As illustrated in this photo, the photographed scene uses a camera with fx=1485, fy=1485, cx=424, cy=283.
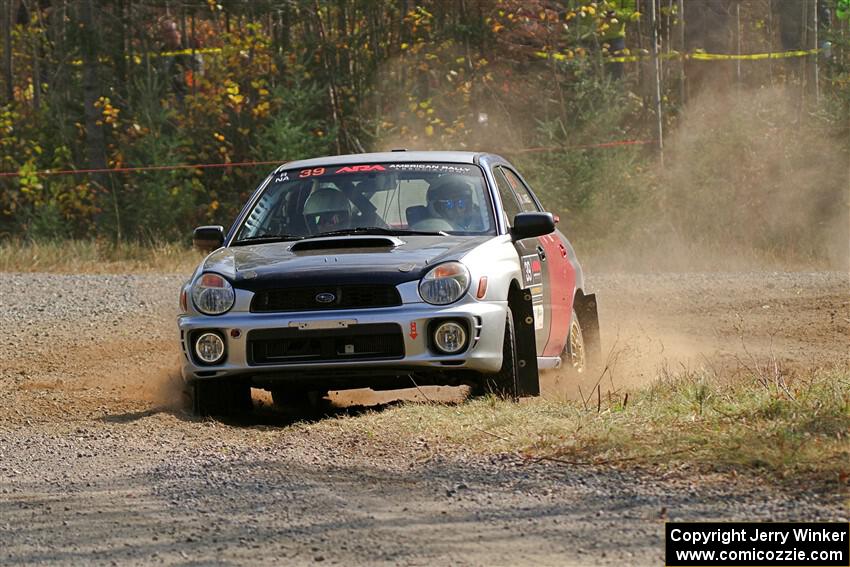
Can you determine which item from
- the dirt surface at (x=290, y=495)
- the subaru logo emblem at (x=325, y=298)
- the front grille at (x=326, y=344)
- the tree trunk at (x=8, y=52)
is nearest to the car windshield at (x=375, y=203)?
the subaru logo emblem at (x=325, y=298)

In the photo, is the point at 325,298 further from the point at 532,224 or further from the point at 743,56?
the point at 743,56

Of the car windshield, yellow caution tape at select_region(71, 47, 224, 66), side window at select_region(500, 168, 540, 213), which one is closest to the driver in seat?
the car windshield

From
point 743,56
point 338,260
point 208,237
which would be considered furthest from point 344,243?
point 743,56

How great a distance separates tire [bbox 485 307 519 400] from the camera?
8398 mm

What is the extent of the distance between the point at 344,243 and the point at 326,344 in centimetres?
82

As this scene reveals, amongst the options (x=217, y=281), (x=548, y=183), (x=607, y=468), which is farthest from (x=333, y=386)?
(x=548, y=183)

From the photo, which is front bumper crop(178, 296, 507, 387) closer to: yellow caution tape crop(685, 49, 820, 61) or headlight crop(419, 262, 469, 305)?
headlight crop(419, 262, 469, 305)

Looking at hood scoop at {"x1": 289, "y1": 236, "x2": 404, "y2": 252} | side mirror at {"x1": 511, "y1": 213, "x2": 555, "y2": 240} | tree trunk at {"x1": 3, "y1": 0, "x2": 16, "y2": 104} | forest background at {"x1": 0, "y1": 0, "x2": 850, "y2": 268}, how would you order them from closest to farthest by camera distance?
hood scoop at {"x1": 289, "y1": 236, "x2": 404, "y2": 252} → side mirror at {"x1": 511, "y1": 213, "x2": 555, "y2": 240} → forest background at {"x1": 0, "y1": 0, "x2": 850, "y2": 268} → tree trunk at {"x1": 3, "y1": 0, "x2": 16, "y2": 104}

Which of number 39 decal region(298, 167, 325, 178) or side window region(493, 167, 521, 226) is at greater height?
number 39 decal region(298, 167, 325, 178)

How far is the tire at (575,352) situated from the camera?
9961 mm

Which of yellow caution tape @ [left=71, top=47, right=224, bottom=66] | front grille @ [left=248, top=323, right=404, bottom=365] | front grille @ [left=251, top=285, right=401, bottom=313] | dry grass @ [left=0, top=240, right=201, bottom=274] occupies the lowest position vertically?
dry grass @ [left=0, top=240, right=201, bottom=274]

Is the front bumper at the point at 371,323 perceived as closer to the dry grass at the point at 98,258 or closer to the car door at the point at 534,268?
the car door at the point at 534,268

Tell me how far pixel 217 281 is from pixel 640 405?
8.02ft

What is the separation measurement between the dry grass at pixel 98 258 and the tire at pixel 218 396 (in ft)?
41.1
